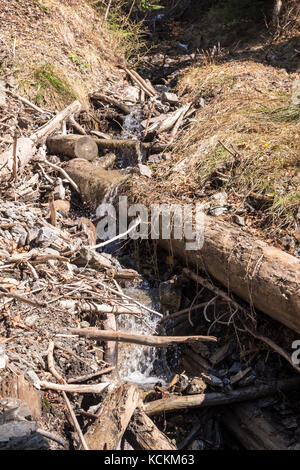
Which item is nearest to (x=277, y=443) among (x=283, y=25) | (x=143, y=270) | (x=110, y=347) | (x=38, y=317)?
(x=110, y=347)

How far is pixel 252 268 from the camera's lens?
403 centimetres

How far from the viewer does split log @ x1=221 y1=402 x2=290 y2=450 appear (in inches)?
143

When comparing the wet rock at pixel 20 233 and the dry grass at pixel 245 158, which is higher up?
the dry grass at pixel 245 158

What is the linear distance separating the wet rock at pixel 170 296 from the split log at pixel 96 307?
558 millimetres

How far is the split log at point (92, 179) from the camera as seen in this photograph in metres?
6.12

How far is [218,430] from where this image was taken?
397 centimetres

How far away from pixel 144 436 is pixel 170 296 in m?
1.93

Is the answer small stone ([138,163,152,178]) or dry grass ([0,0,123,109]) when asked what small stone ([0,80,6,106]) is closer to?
dry grass ([0,0,123,109])

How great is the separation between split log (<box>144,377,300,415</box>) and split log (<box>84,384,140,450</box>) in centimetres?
46

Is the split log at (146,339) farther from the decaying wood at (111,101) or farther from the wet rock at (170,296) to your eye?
the decaying wood at (111,101)

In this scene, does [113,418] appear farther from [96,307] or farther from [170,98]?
[170,98]

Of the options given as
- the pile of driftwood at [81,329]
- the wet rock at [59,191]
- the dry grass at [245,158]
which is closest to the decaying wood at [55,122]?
the pile of driftwood at [81,329]

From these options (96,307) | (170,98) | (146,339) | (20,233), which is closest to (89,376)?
(146,339)

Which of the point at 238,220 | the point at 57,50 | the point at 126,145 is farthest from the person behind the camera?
the point at 57,50
